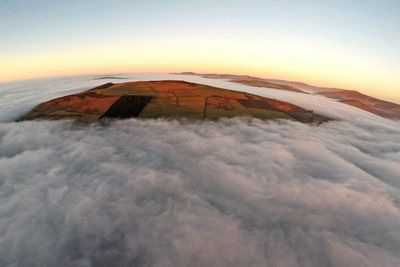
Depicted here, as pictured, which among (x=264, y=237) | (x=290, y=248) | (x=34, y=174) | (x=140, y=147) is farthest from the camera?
(x=140, y=147)

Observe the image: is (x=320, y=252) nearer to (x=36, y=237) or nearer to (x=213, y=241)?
(x=213, y=241)

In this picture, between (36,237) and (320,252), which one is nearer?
(320,252)

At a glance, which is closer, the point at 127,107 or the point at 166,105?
the point at 127,107

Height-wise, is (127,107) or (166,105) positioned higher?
(166,105)

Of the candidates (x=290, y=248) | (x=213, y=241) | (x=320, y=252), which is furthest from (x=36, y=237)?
(x=320, y=252)

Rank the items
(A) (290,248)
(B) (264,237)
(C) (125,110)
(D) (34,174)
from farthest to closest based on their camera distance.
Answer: (C) (125,110)
(D) (34,174)
(B) (264,237)
(A) (290,248)

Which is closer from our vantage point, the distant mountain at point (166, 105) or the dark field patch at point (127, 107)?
the dark field patch at point (127, 107)

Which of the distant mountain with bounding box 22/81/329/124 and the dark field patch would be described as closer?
the dark field patch

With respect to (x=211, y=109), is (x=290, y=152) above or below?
below
